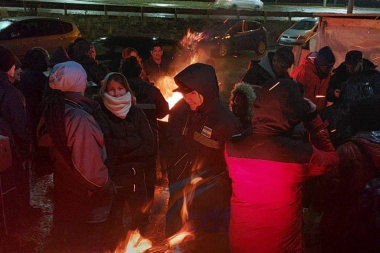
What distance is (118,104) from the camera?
4.05 metres

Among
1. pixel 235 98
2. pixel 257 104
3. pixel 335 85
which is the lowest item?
pixel 335 85

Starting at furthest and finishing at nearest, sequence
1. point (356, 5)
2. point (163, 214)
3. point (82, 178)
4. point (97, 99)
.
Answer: point (356, 5) < point (163, 214) < point (97, 99) < point (82, 178)

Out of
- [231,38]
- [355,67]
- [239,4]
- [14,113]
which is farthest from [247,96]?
[239,4]

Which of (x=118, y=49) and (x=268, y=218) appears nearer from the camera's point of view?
(x=268, y=218)

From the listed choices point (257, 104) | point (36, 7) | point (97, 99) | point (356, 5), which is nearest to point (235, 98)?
point (97, 99)

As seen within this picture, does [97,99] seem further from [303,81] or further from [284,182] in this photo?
[303,81]

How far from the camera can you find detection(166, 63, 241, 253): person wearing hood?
339cm

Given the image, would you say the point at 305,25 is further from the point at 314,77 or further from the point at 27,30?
the point at 314,77

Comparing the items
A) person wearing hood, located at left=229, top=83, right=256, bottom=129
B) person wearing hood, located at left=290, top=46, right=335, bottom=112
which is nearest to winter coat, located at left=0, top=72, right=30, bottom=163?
person wearing hood, located at left=229, top=83, right=256, bottom=129

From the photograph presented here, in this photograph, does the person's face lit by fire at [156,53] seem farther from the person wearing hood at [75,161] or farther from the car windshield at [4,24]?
the car windshield at [4,24]

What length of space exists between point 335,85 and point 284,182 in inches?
182

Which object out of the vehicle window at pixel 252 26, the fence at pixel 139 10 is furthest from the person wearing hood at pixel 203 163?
the fence at pixel 139 10

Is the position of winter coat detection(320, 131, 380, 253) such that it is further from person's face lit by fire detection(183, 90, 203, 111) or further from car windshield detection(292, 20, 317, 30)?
car windshield detection(292, 20, 317, 30)

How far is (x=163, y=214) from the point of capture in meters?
5.70
